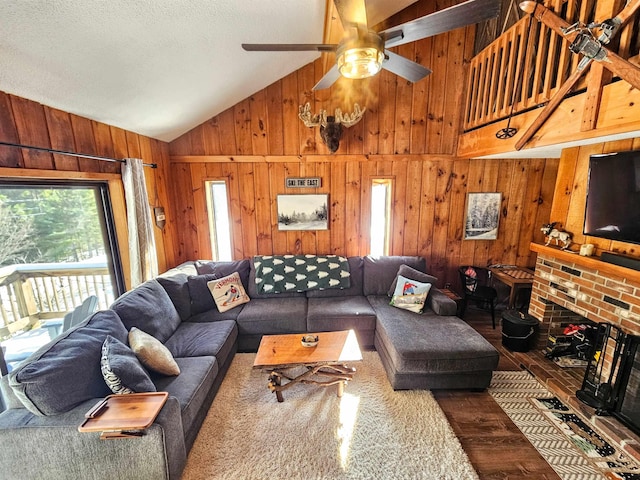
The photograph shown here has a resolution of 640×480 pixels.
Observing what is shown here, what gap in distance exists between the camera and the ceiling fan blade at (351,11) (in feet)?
4.28

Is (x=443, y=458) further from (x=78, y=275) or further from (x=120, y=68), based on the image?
(x=120, y=68)

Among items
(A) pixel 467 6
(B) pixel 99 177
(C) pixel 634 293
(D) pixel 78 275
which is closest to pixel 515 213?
(C) pixel 634 293

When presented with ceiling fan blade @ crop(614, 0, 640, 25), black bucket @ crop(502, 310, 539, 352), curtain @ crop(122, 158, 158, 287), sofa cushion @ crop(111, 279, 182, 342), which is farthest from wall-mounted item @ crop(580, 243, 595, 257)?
curtain @ crop(122, 158, 158, 287)

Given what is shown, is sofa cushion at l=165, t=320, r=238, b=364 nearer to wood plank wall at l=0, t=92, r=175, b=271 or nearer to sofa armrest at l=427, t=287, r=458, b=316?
wood plank wall at l=0, t=92, r=175, b=271

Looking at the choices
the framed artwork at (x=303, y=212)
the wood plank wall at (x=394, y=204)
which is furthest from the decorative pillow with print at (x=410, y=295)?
the framed artwork at (x=303, y=212)

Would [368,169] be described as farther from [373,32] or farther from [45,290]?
[45,290]

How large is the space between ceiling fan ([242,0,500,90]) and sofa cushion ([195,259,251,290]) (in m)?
2.44

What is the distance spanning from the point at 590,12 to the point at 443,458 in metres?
3.19

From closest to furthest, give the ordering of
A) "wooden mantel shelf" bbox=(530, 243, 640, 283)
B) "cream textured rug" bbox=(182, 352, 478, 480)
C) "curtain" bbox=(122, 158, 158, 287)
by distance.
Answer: "cream textured rug" bbox=(182, 352, 478, 480)
"wooden mantel shelf" bbox=(530, 243, 640, 283)
"curtain" bbox=(122, 158, 158, 287)

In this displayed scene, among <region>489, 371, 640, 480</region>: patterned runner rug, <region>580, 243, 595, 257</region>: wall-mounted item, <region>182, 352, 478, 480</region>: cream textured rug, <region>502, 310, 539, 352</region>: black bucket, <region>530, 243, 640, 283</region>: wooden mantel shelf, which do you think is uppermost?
<region>580, 243, 595, 257</region>: wall-mounted item

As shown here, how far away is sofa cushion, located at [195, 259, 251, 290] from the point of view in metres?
3.34

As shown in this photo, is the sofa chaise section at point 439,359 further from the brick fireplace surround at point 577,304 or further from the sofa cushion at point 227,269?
the sofa cushion at point 227,269

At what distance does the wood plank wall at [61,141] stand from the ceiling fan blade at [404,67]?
2.48 m

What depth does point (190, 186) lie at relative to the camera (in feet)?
12.0
